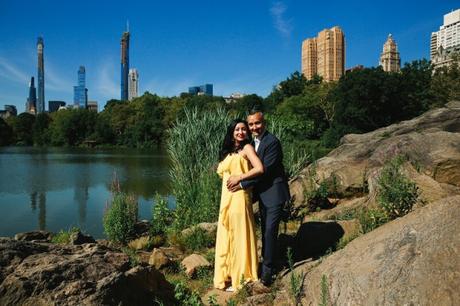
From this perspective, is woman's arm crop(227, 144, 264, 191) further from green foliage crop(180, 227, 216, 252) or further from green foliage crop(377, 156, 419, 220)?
green foliage crop(180, 227, 216, 252)

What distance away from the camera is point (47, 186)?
1973 centimetres

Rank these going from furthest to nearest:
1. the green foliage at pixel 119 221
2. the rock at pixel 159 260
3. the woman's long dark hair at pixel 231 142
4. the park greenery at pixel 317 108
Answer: the park greenery at pixel 317 108, the green foliage at pixel 119 221, the rock at pixel 159 260, the woman's long dark hair at pixel 231 142

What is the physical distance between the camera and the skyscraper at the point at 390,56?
119 metres

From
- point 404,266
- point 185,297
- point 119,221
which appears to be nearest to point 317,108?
point 119,221

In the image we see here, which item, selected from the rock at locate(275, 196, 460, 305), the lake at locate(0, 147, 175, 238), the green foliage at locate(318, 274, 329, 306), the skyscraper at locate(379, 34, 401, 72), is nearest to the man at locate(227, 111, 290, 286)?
the rock at locate(275, 196, 460, 305)

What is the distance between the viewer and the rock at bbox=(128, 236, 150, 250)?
266 inches

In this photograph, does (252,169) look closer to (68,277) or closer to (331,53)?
(68,277)

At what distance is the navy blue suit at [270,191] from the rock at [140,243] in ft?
10.0

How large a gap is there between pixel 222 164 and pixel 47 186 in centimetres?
1757

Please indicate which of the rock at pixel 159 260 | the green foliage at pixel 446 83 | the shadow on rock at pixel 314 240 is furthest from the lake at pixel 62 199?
the green foliage at pixel 446 83

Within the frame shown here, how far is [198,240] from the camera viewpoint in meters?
6.36

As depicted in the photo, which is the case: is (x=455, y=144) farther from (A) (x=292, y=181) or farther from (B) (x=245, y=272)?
(B) (x=245, y=272)

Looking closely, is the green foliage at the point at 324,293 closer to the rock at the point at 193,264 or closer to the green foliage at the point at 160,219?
the rock at the point at 193,264

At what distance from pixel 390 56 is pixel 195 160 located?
123 meters
